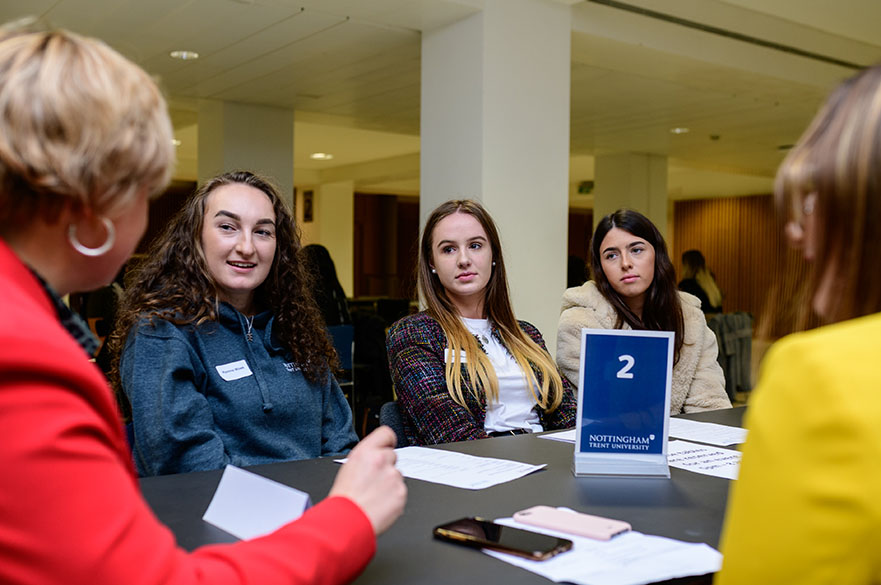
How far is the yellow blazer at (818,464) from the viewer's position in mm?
606

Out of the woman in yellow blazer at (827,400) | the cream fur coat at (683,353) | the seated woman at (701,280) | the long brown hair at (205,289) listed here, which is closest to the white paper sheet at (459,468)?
the long brown hair at (205,289)

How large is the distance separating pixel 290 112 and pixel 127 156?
651cm

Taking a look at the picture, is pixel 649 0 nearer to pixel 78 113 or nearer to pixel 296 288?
pixel 296 288

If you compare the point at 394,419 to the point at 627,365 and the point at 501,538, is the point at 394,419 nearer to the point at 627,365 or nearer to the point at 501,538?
the point at 627,365

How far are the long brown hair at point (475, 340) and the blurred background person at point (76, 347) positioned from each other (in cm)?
148

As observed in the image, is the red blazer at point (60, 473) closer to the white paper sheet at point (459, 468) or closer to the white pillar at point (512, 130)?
the white paper sheet at point (459, 468)

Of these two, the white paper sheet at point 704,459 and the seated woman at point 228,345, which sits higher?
the seated woman at point 228,345

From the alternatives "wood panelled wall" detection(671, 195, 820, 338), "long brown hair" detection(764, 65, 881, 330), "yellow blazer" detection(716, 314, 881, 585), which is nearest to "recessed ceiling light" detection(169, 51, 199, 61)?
"long brown hair" detection(764, 65, 881, 330)

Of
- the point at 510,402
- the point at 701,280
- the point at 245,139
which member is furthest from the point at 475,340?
the point at 701,280

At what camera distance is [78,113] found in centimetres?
75

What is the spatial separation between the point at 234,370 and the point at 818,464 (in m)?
1.54

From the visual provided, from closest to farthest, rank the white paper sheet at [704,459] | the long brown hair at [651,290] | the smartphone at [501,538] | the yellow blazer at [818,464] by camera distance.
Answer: the yellow blazer at [818,464] < the smartphone at [501,538] < the white paper sheet at [704,459] < the long brown hair at [651,290]

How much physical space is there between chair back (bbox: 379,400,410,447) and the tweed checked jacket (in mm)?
15

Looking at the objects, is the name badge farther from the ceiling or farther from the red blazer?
the ceiling
